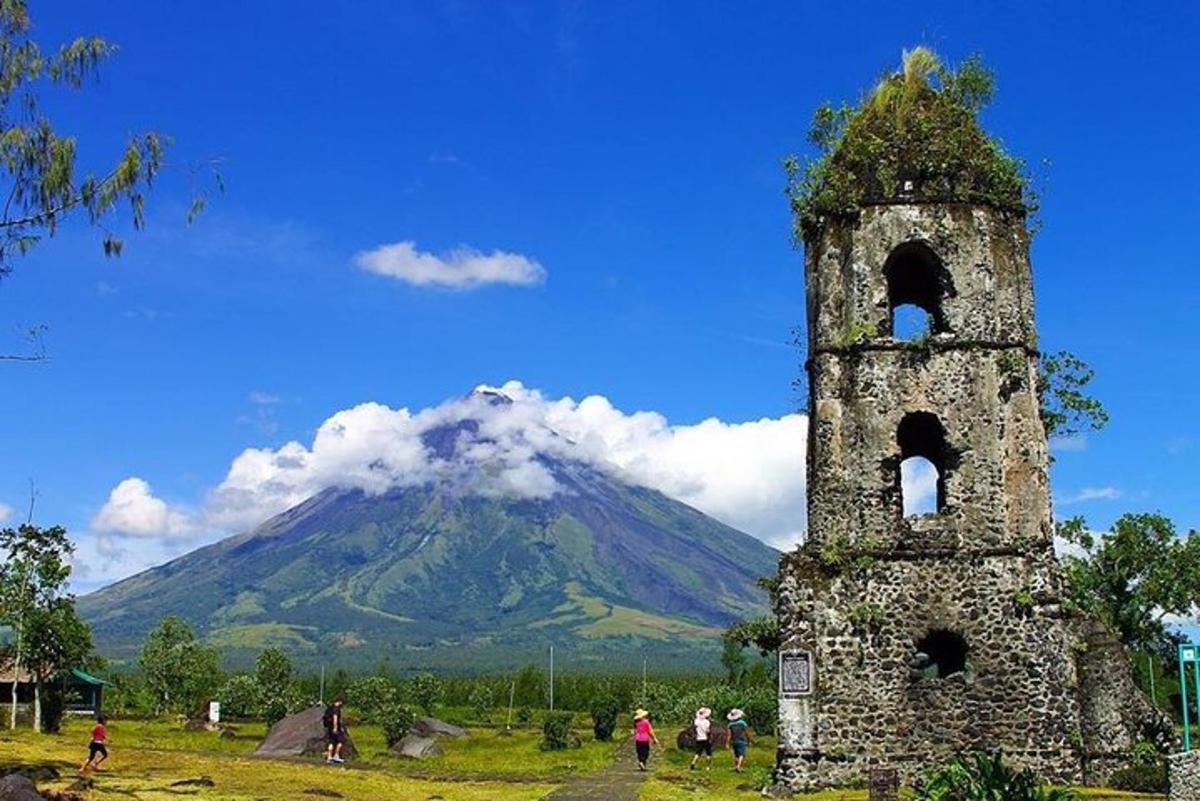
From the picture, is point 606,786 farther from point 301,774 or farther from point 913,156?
point 913,156

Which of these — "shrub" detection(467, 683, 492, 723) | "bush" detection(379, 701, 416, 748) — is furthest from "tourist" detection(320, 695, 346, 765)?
"shrub" detection(467, 683, 492, 723)

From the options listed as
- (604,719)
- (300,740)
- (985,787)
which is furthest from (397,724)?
(985,787)

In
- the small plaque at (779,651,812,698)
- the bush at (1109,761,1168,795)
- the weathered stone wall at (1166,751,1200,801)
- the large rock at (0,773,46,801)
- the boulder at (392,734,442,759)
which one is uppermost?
the small plaque at (779,651,812,698)

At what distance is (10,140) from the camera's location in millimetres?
16359

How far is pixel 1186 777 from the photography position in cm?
1290

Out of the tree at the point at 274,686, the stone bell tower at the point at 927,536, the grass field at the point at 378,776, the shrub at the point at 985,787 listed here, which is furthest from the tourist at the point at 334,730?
the tree at the point at 274,686

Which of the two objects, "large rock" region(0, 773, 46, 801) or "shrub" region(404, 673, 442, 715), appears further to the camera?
"shrub" region(404, 673, 442, 715)

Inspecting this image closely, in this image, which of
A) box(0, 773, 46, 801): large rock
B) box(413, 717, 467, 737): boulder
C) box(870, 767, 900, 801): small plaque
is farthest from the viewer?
box(413, 717, 467, 737): boulder

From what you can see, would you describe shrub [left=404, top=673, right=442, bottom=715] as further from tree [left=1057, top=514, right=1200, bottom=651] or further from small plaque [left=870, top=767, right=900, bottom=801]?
small plaque [left=870, top=767, right=900, bottom=801]

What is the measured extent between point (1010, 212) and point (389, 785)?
1358 centimetres

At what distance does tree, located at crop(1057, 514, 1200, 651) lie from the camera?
40219 mm

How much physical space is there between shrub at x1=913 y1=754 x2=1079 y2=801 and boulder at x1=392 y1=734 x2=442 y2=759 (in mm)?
17346

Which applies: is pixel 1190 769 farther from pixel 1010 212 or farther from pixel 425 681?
pixel 425 681

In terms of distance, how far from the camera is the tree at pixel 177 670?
61.8 meters
